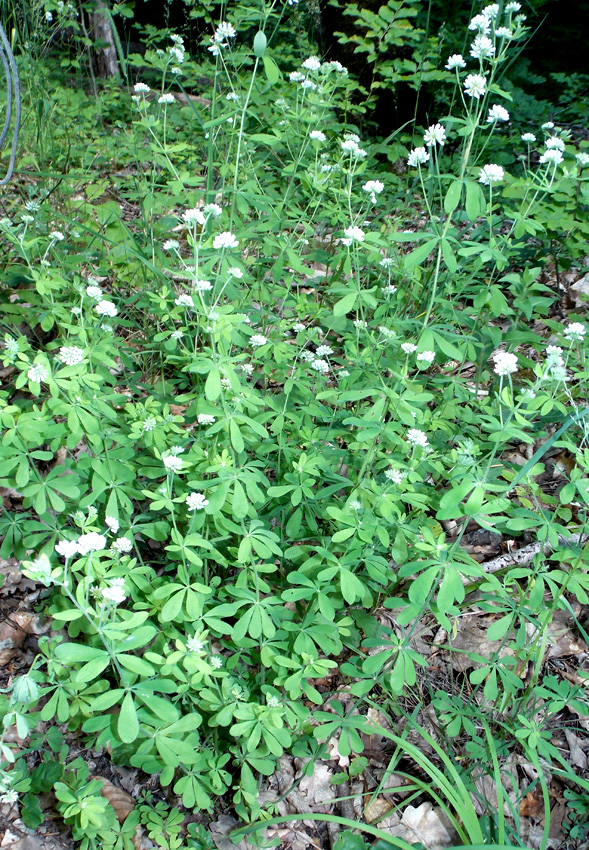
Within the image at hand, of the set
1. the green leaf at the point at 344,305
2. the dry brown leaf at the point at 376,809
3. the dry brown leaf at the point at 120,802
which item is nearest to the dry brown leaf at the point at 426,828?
the dry brown leaf at the point at 376,809

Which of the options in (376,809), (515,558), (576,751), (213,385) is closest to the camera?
(213,385)

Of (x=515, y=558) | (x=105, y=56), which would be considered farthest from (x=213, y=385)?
Answer: (x=105, y=56)

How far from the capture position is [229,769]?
2029mm

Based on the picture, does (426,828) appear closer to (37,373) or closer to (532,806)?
(532,806)

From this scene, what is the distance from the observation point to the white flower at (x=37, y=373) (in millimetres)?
1761

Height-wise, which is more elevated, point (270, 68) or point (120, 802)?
point (270, 68)

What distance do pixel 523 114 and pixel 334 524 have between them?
4037mm

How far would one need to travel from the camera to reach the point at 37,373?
177 cm

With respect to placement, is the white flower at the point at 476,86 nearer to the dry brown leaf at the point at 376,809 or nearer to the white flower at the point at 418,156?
the white flower at the point at 418,156

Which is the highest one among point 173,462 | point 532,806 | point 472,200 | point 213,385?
point 472,200

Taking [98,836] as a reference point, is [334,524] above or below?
above

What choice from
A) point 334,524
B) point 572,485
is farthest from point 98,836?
point 572,485

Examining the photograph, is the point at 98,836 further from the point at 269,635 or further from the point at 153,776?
the point at 269,635

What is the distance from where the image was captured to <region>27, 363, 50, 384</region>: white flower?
176 cm
